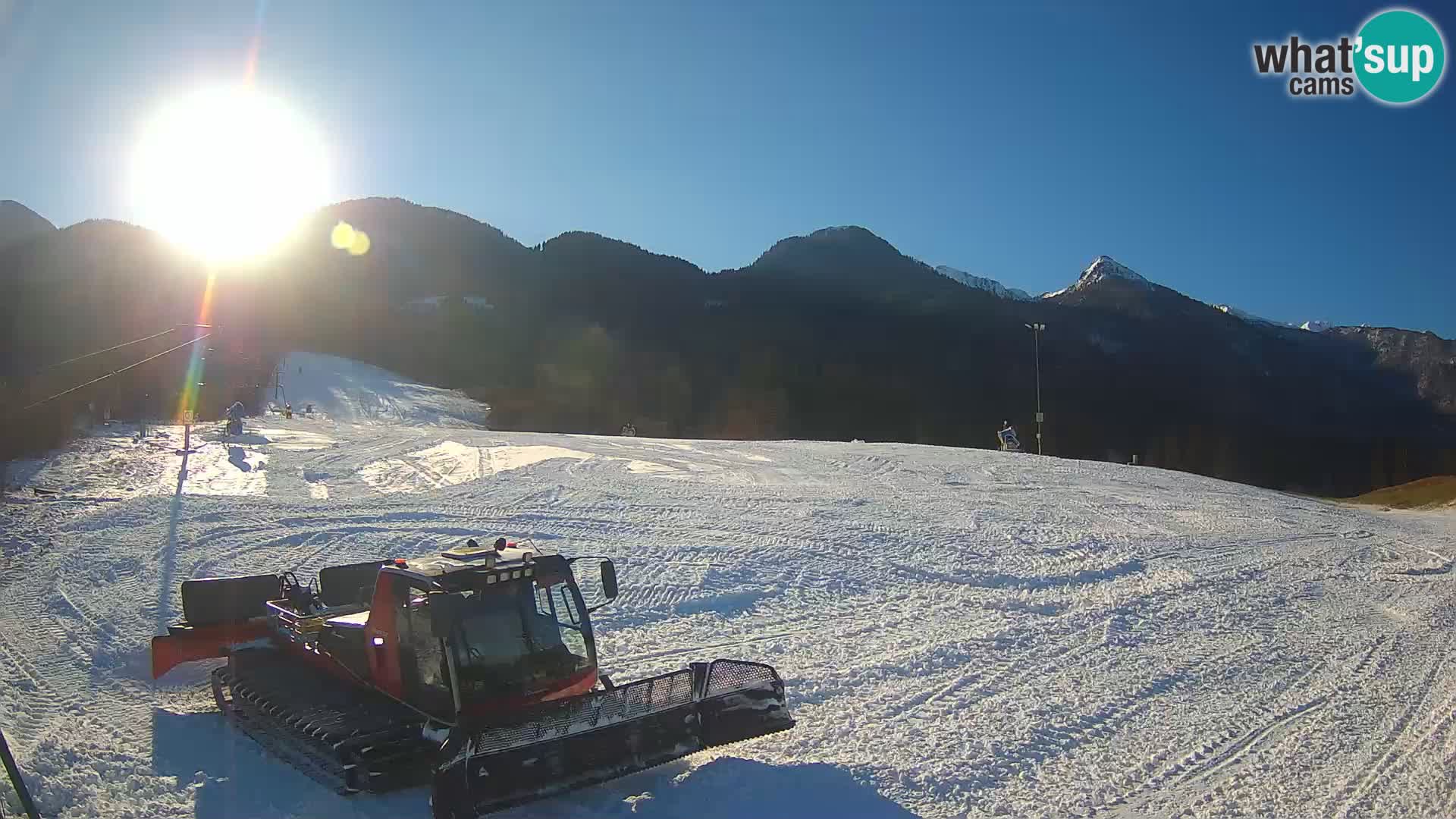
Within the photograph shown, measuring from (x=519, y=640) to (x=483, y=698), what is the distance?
46cm

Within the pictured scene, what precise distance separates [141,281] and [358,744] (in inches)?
4259

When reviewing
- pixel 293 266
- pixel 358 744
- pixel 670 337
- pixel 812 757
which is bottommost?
pixel 812 757

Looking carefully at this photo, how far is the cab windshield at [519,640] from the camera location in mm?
6082

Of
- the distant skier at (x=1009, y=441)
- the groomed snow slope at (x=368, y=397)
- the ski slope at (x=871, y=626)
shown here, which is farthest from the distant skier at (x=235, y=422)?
the distant skier at (x=1009, y=441)

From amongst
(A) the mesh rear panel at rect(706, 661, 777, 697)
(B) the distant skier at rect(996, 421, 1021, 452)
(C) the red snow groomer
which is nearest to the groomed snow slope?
(B) the distant skier at rect(996, 421, 1021, 452)

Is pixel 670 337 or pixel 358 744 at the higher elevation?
pixel 670 337

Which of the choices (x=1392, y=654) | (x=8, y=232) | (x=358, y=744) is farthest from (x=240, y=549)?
(x=8, y=232)

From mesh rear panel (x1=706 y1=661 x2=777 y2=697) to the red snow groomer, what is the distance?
0.04ft

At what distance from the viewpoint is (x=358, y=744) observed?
5641 millimetres

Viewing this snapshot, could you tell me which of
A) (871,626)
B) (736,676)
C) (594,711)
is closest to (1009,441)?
(871,626)

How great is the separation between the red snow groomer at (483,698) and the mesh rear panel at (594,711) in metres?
0.01

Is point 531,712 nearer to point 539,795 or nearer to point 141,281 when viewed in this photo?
point 539,795

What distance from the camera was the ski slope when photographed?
245 inches

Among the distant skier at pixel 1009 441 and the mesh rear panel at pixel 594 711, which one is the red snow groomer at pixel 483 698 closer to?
the mesh rear panel at pixel 594 711
